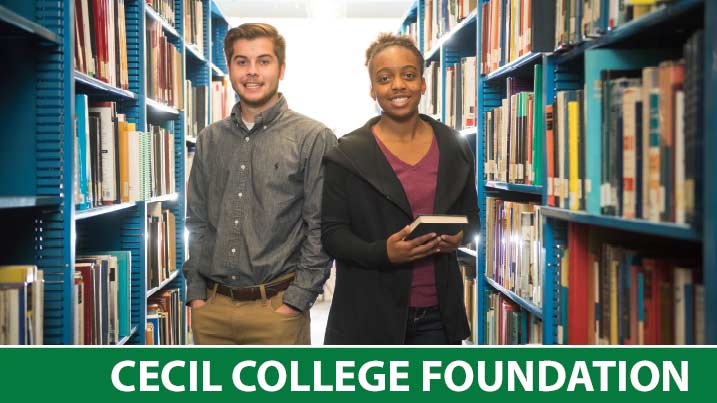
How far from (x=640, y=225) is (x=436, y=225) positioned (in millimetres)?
550

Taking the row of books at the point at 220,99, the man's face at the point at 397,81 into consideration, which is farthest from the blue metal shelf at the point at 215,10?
the man's face at the point at 397,81

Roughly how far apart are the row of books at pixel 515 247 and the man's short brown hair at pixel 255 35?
950 mm

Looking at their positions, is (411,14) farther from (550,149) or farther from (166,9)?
(550,149)

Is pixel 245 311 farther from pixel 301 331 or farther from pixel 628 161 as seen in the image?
pixel 628 161

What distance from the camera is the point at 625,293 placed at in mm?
1405

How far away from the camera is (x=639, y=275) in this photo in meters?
1.34

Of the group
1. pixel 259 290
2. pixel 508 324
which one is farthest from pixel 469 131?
pixel 259 290

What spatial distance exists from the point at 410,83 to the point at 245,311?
793mm

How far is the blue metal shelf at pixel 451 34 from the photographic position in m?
3.09

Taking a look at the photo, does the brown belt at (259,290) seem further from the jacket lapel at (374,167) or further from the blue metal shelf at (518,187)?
the blue metal shelf at (518,187)

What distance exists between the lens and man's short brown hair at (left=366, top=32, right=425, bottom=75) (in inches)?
77.0

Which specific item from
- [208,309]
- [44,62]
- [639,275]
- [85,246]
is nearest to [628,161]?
[639,275]

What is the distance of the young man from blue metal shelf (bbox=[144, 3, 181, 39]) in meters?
1.01

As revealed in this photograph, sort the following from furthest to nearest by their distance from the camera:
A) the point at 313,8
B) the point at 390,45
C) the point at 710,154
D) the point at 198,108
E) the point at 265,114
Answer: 1. the point at 313,8
2. the point at 198,108
3. the point at 265,114
4. the point at 390,45
5. the point at 710,154
